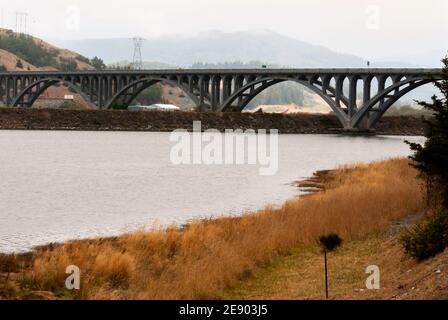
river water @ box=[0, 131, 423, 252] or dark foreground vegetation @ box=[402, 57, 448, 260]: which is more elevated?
dark foreground vegetation @ box=[402, 57, 448, 260]

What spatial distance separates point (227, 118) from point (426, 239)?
122 m

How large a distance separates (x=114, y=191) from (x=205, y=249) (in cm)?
2055

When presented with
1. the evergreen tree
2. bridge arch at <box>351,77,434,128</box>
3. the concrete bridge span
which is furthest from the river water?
the concrete bridge span

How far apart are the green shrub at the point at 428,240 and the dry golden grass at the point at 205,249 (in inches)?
179

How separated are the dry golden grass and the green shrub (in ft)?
14.9

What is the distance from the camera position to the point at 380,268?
18938 millimetres

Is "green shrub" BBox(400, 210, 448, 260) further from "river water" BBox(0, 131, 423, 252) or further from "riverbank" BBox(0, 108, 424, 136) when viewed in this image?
"riverbank" BBox(0, 108, 424, 136)

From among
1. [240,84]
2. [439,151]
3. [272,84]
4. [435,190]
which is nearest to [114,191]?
[435,190]

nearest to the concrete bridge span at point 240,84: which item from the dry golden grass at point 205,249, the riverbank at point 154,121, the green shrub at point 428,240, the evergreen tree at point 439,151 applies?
the riverbank at point 154,121

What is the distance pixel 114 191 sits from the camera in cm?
4144

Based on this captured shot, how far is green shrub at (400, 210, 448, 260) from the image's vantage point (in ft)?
58.2

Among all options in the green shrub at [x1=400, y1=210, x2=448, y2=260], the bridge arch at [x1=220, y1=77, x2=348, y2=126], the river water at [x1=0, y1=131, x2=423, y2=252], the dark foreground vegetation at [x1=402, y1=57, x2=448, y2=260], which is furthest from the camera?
the bridge arch at [x1=220, y1=77, x2=348, y2=126]
